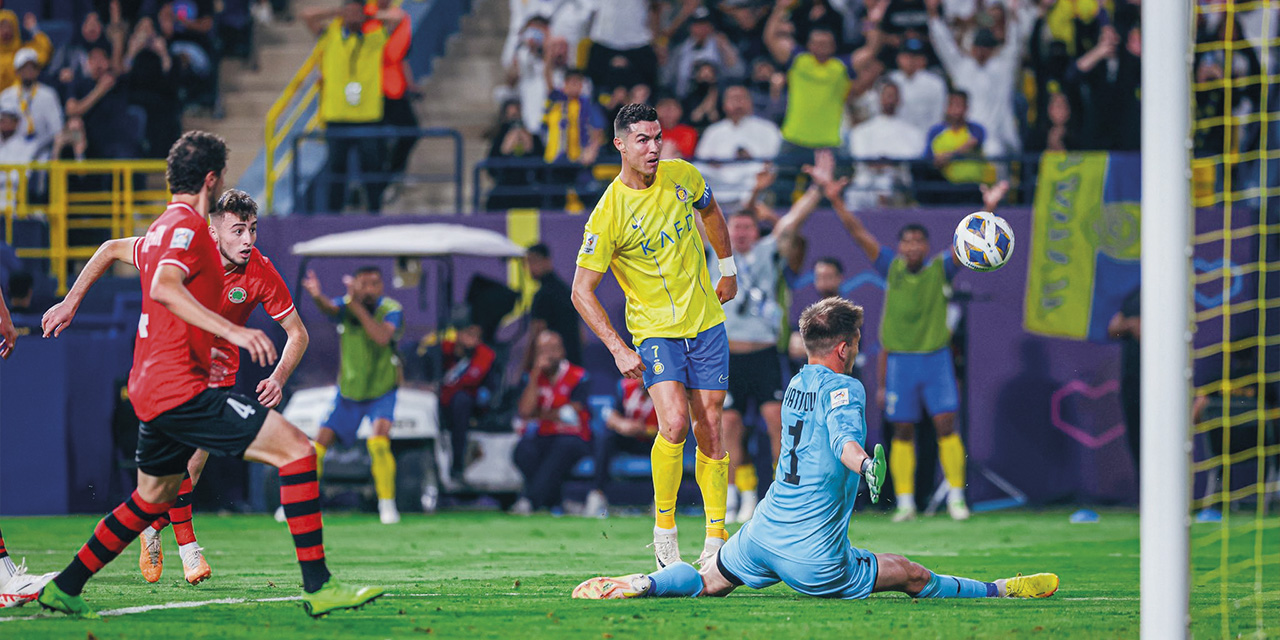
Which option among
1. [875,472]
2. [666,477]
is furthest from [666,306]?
[875,472]

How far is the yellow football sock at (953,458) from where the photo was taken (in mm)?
13867

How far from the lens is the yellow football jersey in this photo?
842 cm

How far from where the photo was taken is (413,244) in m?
14.8

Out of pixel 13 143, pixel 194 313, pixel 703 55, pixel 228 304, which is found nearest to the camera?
pixel 194 313

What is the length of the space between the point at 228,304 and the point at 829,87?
379 inches

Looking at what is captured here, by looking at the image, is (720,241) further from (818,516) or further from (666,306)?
(818,516)

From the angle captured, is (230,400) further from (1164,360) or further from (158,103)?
(158,103)

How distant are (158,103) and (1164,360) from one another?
15190 millimetres

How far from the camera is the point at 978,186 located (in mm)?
15422

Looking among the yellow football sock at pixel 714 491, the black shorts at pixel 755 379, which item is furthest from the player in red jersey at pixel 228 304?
the black shorts at pixel 755 379

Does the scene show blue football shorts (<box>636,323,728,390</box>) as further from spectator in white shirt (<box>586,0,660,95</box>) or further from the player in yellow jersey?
spectator in white shirt (<box>586,0,660,95</box>)

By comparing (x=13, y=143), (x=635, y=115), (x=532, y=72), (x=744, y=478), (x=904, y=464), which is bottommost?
(x=744, y=478)

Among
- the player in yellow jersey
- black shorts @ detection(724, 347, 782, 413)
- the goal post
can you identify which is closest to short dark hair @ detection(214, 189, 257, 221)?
the player in yellow jersey

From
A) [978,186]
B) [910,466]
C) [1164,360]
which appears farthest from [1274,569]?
[978,186]
